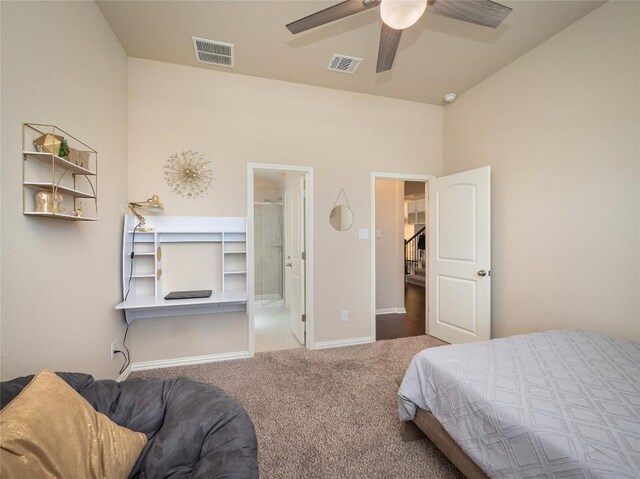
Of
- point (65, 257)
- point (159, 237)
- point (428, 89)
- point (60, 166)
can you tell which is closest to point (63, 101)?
point (60, 166)

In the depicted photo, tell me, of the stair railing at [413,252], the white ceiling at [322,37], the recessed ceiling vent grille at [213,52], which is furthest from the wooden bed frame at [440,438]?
the stair railing at [413,252]

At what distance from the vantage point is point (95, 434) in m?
0.95

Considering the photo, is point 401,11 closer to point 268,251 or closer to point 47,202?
point 47,202

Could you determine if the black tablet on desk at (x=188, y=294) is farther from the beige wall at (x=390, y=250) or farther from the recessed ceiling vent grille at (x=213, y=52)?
the beige wall at (x=390, y=250)

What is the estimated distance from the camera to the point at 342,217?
326cm

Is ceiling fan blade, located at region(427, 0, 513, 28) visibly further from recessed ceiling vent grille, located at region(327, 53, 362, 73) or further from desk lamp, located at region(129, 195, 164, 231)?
desk lamp, located at region(129, 195, 164, 231)

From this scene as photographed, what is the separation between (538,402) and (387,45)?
215cm

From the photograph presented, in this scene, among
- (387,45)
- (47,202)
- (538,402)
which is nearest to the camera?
(538,402)

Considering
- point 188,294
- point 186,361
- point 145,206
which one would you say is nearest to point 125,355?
point 186,361

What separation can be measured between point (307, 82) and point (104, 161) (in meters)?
2.14

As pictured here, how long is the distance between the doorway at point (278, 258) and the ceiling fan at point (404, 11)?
154 cm

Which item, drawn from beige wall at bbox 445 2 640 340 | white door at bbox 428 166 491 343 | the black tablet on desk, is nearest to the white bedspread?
beige wall at bbox 445 2 640 340

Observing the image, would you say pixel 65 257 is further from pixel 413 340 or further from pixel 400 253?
pixel 400 253

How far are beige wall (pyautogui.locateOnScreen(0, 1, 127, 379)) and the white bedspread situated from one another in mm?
2084
